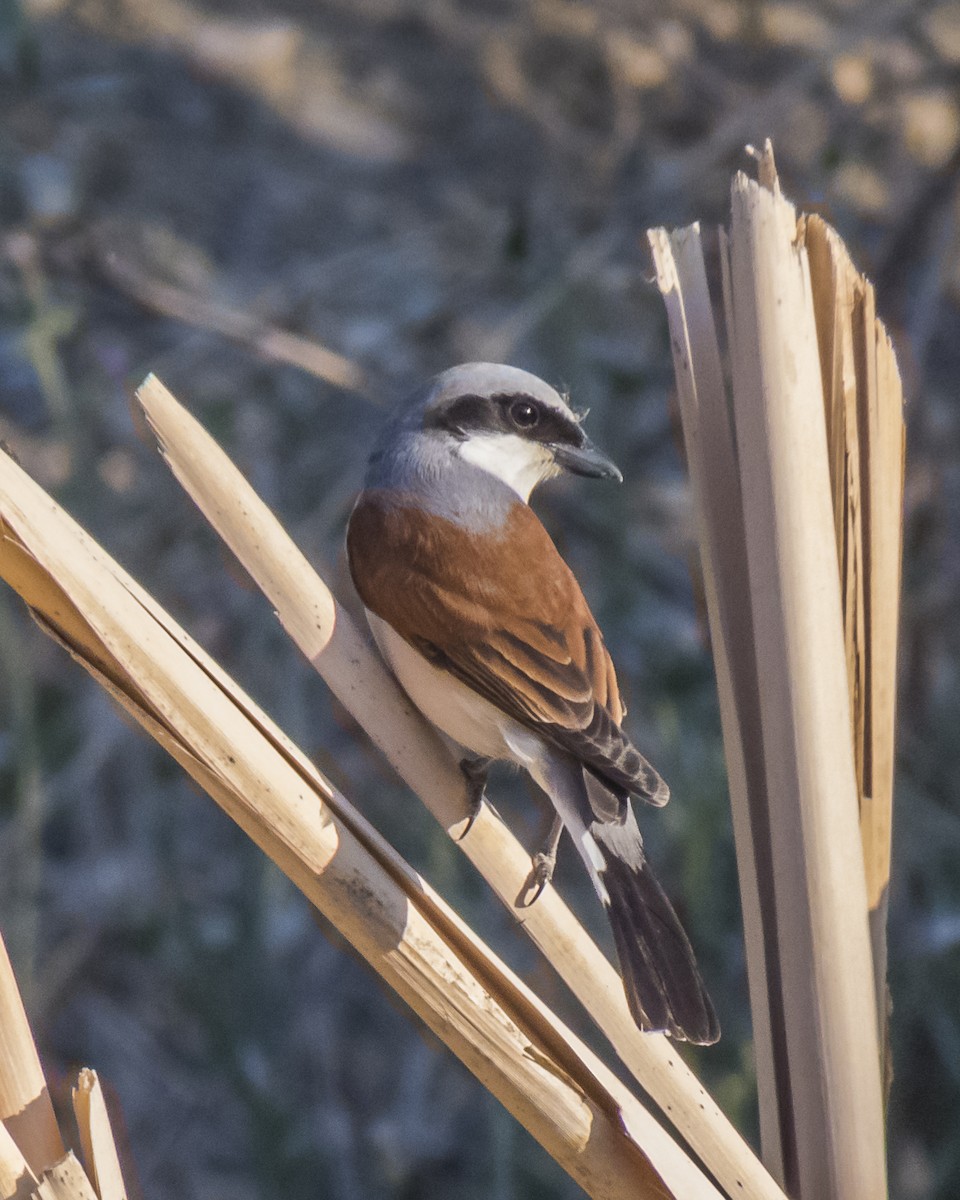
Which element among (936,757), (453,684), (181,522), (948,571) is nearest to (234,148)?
(181,522)

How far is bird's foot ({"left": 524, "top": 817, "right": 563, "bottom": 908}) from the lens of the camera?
3.60 ft

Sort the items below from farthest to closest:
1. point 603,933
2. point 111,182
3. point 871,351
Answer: point 111,182
point 603,933
point 871,351

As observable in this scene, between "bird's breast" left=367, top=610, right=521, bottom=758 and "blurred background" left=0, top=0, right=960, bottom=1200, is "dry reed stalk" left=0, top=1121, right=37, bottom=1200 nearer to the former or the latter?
"bird's breast" left=367, top=610, right=521, bottom=758

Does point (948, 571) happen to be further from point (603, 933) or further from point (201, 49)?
point (201, 49)

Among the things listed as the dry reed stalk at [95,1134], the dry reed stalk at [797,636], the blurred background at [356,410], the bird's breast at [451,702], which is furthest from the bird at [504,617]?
the blurred background at [356,410]

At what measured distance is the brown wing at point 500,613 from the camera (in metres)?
1.38

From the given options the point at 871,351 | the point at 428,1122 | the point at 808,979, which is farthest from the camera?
the point at 428,1122

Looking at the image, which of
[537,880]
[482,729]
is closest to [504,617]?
[482,729]

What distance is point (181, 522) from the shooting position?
2799 millimetres

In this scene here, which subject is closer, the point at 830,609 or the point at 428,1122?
the point at 830,609

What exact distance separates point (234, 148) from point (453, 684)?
2646 millimetres

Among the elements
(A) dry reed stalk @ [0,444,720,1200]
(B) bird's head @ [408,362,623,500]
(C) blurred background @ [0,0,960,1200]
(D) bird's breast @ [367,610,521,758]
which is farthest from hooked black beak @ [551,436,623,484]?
(C) blurred background @ [0,0,960,1200]

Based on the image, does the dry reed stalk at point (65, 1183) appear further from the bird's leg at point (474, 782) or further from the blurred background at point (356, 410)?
the blurred background at point (356, 410)

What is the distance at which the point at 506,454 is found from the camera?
1.61 metres
